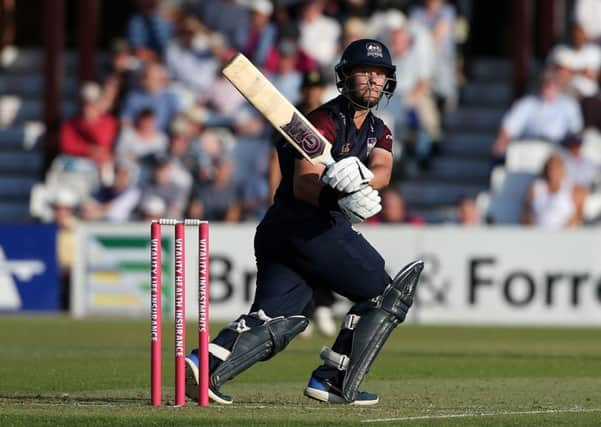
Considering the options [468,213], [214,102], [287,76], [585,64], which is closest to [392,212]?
[468,213]

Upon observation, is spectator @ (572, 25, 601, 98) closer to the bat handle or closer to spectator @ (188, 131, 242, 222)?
spectator @ (188, 131, 242, 222)

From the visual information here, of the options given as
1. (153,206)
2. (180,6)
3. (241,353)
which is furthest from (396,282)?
(180,6)

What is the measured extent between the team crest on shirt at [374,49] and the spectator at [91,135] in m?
10.5

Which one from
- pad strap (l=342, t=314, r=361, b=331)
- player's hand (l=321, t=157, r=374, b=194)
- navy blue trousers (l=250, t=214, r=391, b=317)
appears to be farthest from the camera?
pad strap (l=342, t=314, r=361, b=331)

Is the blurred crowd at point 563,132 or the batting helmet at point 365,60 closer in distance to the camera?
the batting helmet at point 365,60

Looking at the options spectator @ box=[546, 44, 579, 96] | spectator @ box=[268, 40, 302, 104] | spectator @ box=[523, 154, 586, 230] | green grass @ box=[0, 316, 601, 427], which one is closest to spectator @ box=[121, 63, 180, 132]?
spectator @ box=[268, 40, 302, 104]

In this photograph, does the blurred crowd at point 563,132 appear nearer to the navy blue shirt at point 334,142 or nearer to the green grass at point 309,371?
the green grass at point 309,371

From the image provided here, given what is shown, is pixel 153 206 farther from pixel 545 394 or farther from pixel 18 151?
pixel 545 394

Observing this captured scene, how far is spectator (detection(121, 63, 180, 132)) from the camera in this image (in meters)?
18.2

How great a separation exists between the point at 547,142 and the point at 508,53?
12.9 ft

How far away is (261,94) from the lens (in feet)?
24.3

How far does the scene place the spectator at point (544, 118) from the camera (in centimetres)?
1686

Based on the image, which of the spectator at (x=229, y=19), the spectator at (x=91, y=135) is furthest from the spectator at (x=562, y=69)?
the spectator at (x=91, y=135)

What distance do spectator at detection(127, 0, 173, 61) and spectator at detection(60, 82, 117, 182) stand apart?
1.10m
